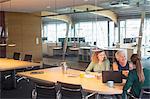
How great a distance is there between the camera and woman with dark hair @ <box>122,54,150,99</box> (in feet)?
9.73

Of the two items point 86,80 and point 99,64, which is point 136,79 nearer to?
point 86,80

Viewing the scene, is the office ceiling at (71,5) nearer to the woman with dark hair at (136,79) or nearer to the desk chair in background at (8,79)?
the desk chair in background at (8,79)

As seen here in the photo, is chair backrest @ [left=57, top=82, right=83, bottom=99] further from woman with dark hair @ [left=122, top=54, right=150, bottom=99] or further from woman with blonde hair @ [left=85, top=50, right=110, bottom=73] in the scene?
woman with blonde hair @ [left=85, top=50, right=110, bottom=73]

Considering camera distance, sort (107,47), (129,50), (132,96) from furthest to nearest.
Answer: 1. (107,47)
2. (129,50)
3. (132,96)

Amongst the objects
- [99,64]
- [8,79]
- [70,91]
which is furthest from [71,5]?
[70,91]

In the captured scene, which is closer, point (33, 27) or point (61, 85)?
point (61, 85)

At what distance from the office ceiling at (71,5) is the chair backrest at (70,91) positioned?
2.44 metres

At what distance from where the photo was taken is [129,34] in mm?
4980

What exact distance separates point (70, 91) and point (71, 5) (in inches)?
152

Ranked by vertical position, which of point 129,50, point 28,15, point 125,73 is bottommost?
point 125,73

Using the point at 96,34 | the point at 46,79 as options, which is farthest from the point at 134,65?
the point at 96,34

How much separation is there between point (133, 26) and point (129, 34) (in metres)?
0.20

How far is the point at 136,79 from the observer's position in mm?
3029

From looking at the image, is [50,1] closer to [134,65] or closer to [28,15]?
[28,15]
